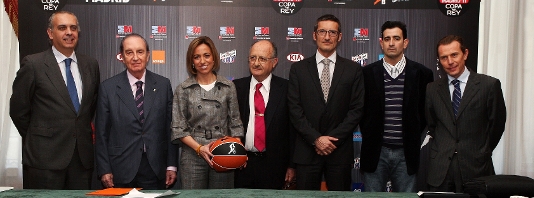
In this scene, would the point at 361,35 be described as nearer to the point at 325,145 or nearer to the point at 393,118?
the point at 393,118

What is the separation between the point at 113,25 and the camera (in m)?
5.00

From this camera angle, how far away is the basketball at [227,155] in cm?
358

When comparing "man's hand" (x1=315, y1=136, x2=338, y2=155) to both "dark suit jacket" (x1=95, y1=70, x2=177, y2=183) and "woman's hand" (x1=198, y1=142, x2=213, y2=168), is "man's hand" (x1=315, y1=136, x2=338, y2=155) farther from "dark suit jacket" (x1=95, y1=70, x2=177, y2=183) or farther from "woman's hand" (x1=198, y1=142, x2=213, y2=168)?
"dark suit jacket" (x1=95, y1=70, x2=177, y2=183)

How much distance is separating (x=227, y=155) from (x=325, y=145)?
84 cm

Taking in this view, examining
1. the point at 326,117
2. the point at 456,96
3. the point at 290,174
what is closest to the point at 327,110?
the point at 326,117

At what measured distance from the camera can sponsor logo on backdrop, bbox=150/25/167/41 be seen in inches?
197

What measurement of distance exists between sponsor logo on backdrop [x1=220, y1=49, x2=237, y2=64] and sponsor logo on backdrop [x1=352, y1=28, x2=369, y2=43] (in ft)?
3.85

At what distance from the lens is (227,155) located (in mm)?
3574

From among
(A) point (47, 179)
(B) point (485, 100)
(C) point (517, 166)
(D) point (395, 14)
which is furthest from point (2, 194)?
(C) point (517, 166)

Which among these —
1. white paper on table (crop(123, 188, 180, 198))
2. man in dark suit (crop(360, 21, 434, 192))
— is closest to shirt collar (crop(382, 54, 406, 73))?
man in dark suit (crop(360, 21, 434, 192))

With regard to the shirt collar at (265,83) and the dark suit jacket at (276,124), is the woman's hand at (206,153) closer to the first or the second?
the dark suit jacket at (276,124)

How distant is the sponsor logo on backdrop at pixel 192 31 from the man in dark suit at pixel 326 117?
122 centimetres

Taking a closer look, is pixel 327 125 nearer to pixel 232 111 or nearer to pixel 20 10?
pixel 232 111

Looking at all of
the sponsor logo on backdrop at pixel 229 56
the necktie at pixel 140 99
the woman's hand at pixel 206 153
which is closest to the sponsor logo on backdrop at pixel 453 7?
the sponsor logo on backdrop at pixel 229 56
